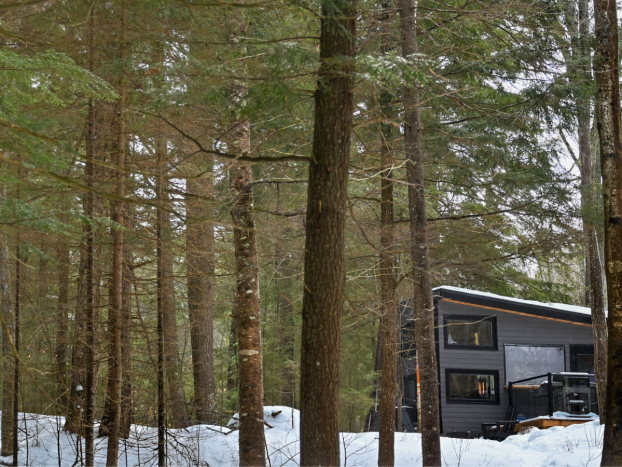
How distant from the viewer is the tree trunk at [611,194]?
21.8 ft

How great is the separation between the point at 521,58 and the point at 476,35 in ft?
2.72

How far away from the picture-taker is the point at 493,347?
56.2ft

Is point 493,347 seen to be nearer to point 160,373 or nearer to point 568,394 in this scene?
point 568,394

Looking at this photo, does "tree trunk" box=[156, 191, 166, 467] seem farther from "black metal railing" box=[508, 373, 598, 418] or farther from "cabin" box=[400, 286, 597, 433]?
"black metal railing" box=[508, 373, 598, 418]

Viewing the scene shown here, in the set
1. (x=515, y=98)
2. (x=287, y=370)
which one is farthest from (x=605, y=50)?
(x=287, y=370)

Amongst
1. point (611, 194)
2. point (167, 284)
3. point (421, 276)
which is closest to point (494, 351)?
point (421, 276)

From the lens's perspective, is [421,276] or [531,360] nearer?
[421,276]

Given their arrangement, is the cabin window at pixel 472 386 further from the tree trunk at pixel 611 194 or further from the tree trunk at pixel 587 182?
the tree trunk at pixel 611 194

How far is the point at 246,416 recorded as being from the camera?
283 inches

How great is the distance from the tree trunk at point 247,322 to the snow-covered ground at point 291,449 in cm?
150

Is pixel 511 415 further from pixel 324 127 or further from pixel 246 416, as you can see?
pixel 324 127

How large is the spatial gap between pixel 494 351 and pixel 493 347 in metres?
0.11

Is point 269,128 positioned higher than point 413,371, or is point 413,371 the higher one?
point 269,128

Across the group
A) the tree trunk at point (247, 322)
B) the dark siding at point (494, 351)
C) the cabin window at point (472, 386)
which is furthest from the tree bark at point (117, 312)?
the cabin window at point (472, 386)
